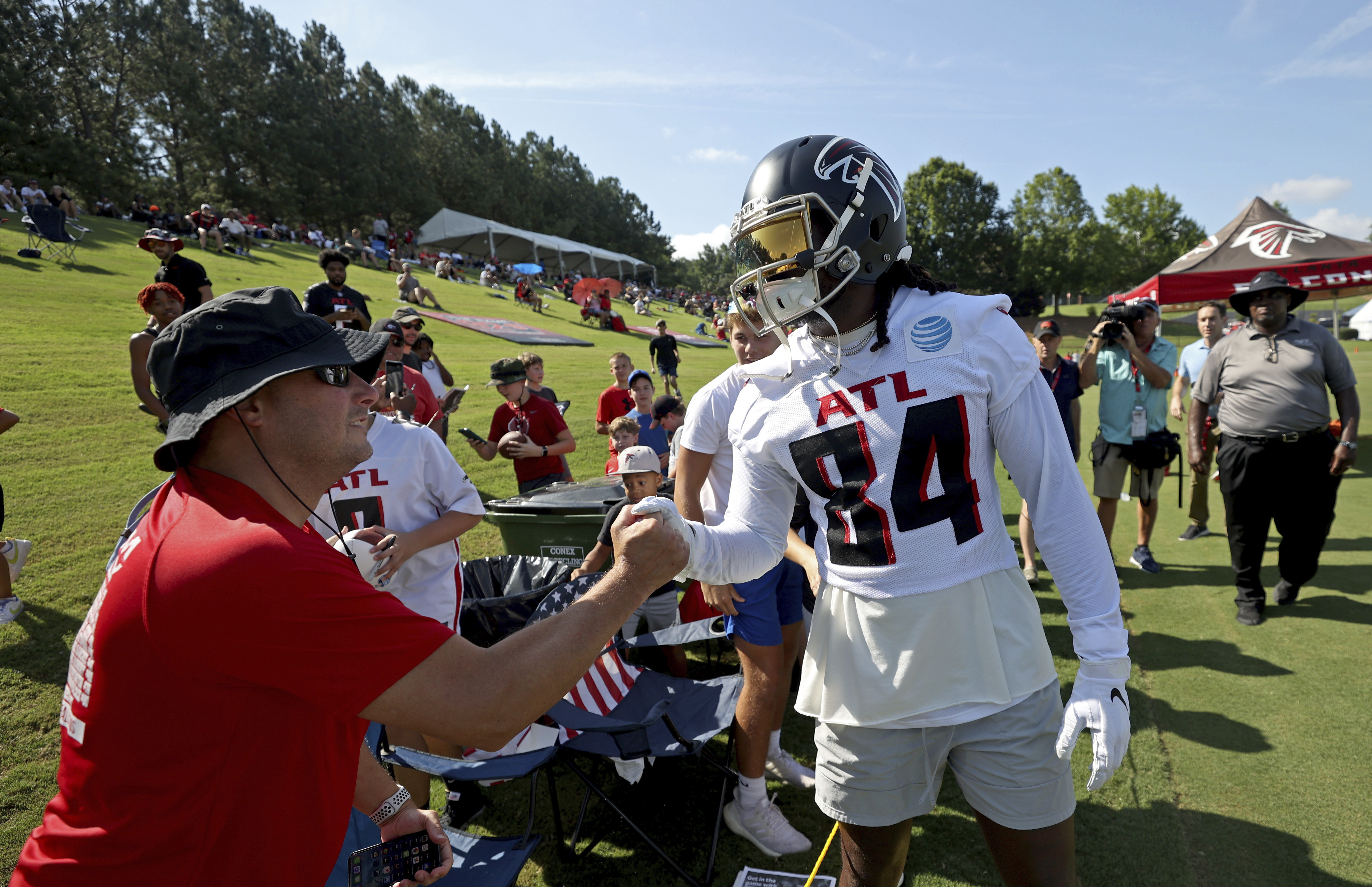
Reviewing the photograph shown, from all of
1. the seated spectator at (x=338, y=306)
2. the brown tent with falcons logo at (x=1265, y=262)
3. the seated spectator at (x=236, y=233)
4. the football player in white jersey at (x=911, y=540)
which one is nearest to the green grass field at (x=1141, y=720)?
the football player in white jersey at (x=911, y=540)

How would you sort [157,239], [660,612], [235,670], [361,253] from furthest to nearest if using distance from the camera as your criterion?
[361,253], [157,239], [660,612], [235,670]

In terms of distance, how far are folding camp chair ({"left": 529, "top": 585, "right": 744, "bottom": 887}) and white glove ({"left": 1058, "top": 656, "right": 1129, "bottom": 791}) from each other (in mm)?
1686

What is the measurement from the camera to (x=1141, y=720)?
4129mm

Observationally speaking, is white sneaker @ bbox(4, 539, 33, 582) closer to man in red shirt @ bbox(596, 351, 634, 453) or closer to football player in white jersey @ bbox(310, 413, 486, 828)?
football player in white jersey @ bbox(310, 413, 486, 828)

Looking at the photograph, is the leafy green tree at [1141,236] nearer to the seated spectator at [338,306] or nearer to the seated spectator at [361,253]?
the seated spectator at [361,253]

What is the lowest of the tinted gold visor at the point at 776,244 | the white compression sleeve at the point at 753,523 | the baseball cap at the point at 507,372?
the white compression sleeve at the point at 753,523

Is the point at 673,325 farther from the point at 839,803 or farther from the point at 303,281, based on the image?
the point at 839,803

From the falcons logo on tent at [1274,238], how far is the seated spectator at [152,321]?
16421mm

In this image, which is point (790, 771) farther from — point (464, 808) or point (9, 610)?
point (9, 610)

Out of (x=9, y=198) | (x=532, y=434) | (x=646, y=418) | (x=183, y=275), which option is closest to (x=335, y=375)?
(x=532, y=434)

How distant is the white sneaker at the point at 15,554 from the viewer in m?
5.20

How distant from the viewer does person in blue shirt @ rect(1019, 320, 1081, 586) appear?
620 centimetres

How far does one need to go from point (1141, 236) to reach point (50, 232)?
6341 cm

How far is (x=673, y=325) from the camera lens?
39.1 m
